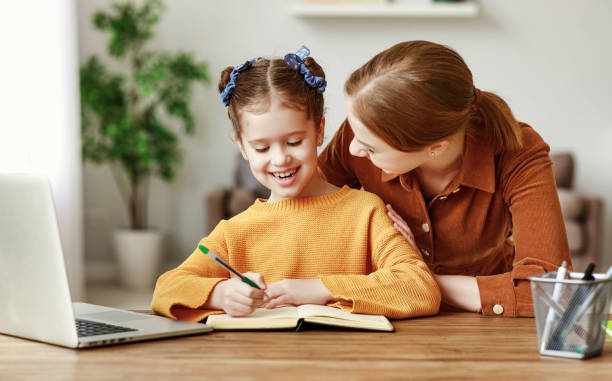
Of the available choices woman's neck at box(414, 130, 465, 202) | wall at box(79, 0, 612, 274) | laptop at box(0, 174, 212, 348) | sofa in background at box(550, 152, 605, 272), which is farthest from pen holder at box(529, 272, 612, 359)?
wall at box(79, 0, 612, 274)

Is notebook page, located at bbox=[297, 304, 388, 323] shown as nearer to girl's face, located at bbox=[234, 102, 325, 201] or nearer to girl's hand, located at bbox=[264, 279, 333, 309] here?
girl's hand, located at bbox=[264, 279, 333, 309]

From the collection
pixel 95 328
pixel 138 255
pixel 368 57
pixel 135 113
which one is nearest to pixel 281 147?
pixel 95 328

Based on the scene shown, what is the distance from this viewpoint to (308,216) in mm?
1322

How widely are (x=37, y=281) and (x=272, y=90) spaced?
0.57 meters

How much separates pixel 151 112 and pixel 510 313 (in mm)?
3862

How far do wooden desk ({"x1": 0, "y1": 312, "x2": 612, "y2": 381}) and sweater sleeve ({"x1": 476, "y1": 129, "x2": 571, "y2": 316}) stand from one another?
0.16 meters

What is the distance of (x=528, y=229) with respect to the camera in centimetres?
132

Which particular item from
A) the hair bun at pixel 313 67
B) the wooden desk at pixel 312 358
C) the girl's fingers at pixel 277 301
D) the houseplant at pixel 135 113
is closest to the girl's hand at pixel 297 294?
the girl's fingers at pixel 277 301

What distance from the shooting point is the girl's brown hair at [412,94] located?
123 centimetres

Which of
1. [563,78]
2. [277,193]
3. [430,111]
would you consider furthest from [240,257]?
[563,78]

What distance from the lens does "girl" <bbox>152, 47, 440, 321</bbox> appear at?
1.26m

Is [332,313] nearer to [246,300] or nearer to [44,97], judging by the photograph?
[246,300]

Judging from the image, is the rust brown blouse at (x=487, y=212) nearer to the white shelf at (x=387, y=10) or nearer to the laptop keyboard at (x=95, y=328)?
the laptop keyboard at (x=95, y=328)

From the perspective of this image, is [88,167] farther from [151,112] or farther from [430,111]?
[430,111]
